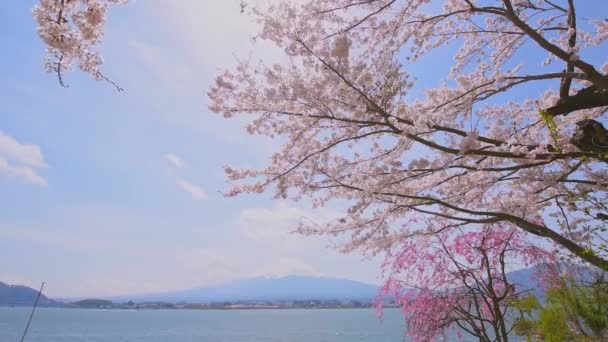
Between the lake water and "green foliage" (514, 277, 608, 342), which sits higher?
the lake water

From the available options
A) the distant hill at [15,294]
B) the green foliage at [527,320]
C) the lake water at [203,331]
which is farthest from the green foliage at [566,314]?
the distant hill at [15,294]

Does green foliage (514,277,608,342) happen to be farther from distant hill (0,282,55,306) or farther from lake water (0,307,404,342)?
distant hill (0,282,55,306)

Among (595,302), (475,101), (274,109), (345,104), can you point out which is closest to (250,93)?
(274,109)

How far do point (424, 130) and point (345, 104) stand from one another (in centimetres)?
82

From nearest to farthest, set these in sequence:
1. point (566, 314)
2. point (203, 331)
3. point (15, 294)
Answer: point (566, 314) < point (203, 331) < point (15, 294)

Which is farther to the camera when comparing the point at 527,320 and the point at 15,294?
the point at 15,294

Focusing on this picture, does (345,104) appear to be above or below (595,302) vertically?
above

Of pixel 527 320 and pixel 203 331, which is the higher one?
pixel 203 331

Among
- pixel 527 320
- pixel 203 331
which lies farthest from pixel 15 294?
pixel 527 320

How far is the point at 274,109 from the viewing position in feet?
14.5

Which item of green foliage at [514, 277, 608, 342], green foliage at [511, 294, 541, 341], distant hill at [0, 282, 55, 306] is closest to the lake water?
green foliage at [514, 277, 608, 342]

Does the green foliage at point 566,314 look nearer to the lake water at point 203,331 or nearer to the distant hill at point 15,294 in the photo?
the lake water at point 203,331

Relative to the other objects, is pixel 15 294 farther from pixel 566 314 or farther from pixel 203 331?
pixel 566 314

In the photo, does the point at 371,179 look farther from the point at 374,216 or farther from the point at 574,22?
the point at 574,22
